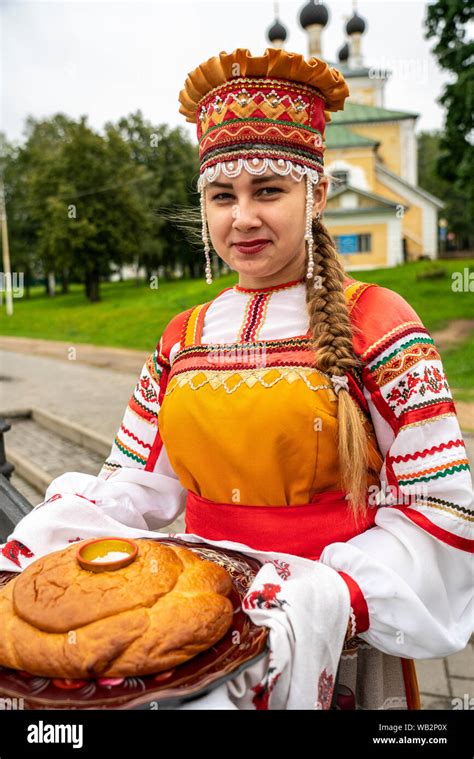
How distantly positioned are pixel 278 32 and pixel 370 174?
42.7ft

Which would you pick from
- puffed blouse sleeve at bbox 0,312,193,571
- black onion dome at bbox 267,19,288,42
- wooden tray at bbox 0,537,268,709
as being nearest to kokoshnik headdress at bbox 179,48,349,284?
puffed blouse sleeve at bbox 0,312,193,571

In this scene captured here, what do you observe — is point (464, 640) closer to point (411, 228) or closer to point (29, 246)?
point (411, 228)

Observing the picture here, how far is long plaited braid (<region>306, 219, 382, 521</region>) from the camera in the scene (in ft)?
4.84

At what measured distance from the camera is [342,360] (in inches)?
58.9

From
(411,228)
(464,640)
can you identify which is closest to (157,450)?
(464,640)

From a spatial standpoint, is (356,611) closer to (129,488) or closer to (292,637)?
(292,637)

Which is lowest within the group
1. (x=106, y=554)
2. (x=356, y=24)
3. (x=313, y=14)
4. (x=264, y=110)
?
(x=106, y=554)

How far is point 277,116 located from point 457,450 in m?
0.92

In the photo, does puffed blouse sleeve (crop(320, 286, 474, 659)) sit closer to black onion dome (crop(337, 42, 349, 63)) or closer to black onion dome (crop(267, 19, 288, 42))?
black onion dome (crop(267, 19, 288, 42))

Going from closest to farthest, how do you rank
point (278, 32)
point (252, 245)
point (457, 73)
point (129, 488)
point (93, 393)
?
point (252, 245) → point (129, 488) → point (93, 393) → point (457, 73) → point (278, 32)

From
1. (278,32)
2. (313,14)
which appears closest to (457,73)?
(313,14)

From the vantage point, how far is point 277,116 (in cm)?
156

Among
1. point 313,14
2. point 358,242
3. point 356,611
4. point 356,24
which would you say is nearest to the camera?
point 356,611
